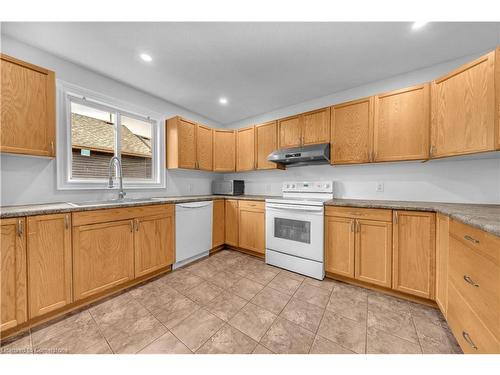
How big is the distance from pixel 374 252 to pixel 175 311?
205cm

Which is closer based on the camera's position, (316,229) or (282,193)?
(316,229)

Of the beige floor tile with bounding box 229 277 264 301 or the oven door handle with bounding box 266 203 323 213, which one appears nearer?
the beige floor tile with bounding box 229 277 264 301

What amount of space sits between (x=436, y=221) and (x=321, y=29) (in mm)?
1989

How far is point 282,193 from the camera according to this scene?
10.5 ft

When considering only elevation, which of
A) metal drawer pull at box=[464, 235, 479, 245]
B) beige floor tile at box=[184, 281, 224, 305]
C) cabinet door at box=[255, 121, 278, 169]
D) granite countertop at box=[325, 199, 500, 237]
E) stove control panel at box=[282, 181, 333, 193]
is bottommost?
beige floor tile at box=[184, 281, 224, 305]

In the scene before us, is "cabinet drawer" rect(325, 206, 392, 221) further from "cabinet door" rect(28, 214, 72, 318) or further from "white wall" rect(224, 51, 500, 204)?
"cabinet door" rect(28, 214, 72, 318)

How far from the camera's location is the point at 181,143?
9.33 ft

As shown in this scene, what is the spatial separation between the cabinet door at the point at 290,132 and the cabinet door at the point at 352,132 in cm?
50

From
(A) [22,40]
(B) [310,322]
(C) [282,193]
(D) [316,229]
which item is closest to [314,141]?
(C) [282,193]

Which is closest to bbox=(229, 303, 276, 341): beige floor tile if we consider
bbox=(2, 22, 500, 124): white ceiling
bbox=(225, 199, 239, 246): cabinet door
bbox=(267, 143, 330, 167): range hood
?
bbox=(225, 199, 239, 246): cabinet door

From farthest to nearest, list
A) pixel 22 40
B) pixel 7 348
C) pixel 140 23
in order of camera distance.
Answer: pixel 22 40
pixel 140 23
pixel 7 348

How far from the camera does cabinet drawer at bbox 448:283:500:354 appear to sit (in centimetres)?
87

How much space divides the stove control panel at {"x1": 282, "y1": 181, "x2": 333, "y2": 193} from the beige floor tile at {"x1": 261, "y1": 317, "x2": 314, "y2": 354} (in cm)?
178
